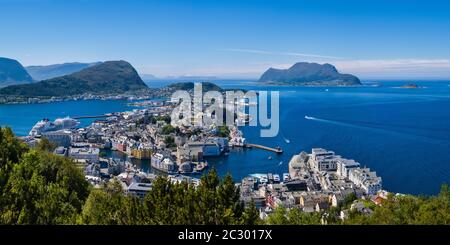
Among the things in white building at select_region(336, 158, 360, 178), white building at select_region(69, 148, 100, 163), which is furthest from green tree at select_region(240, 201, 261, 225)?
white building at select_region(69, 148, 100, 163)

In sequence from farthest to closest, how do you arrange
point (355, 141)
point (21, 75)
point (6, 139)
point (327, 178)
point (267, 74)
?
1. point (21, 75)
2. point (267, 74)
3. point (355, 141)
4. point (327, 178)
5. point (6, 139)

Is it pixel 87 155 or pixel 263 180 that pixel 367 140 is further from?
pixel 87 155

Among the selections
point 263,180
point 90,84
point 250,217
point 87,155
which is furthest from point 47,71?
point 250,217

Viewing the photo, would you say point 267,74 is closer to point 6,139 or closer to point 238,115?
point 238,115

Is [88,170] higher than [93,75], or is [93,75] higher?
[93,75]

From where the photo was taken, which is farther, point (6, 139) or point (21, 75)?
point (21, 75)

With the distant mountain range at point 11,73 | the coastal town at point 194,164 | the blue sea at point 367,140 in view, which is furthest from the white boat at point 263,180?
the distant mountain range at point 11,73

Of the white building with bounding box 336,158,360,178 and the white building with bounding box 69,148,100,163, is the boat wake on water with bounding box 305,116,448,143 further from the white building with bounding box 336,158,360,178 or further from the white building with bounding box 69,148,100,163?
the white building with bounding box 69,148,100,163

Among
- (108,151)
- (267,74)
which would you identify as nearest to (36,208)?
(108,151)
